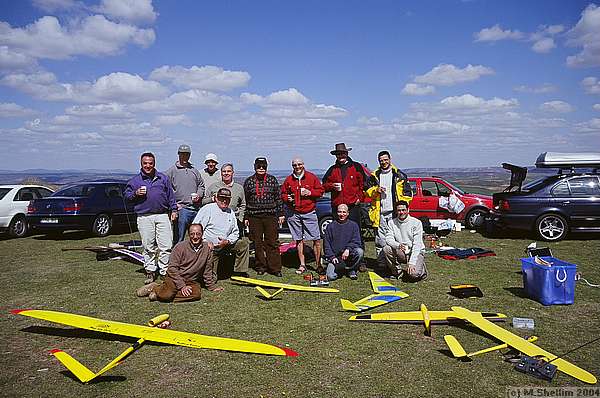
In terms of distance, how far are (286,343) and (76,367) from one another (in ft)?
6.27

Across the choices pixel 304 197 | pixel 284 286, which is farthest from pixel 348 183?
pixel 284 286

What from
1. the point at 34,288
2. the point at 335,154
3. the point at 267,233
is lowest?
the point at 34,288

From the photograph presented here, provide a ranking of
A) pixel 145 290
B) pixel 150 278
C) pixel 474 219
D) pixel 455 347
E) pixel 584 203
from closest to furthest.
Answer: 1. pixel 455 347
2. pixel 145 290
3. pixel 150 278
4. pixel 584 203
5. pixel 474 219

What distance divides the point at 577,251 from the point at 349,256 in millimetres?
5121

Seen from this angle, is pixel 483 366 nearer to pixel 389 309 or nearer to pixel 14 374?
pixel 389 309

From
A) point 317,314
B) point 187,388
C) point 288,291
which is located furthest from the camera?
point 288,291

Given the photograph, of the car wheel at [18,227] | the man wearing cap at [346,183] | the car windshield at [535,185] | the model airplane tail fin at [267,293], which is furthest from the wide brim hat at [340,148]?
the car wheel at [18,227]

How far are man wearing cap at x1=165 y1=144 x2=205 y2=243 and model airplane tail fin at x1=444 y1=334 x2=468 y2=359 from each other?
195 inches

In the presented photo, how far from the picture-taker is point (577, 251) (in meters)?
9.06

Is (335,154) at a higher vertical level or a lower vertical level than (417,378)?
higher

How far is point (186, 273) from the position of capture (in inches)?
243

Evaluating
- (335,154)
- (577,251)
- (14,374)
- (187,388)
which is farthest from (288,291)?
(577,251)

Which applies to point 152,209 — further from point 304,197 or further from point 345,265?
point 345,265

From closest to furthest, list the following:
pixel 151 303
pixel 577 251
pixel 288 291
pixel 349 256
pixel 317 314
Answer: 1. pixel 317 314
2. pixel 151 303
3. pixel 288 291
4. pixel 349 256
5. pixel 577 251
